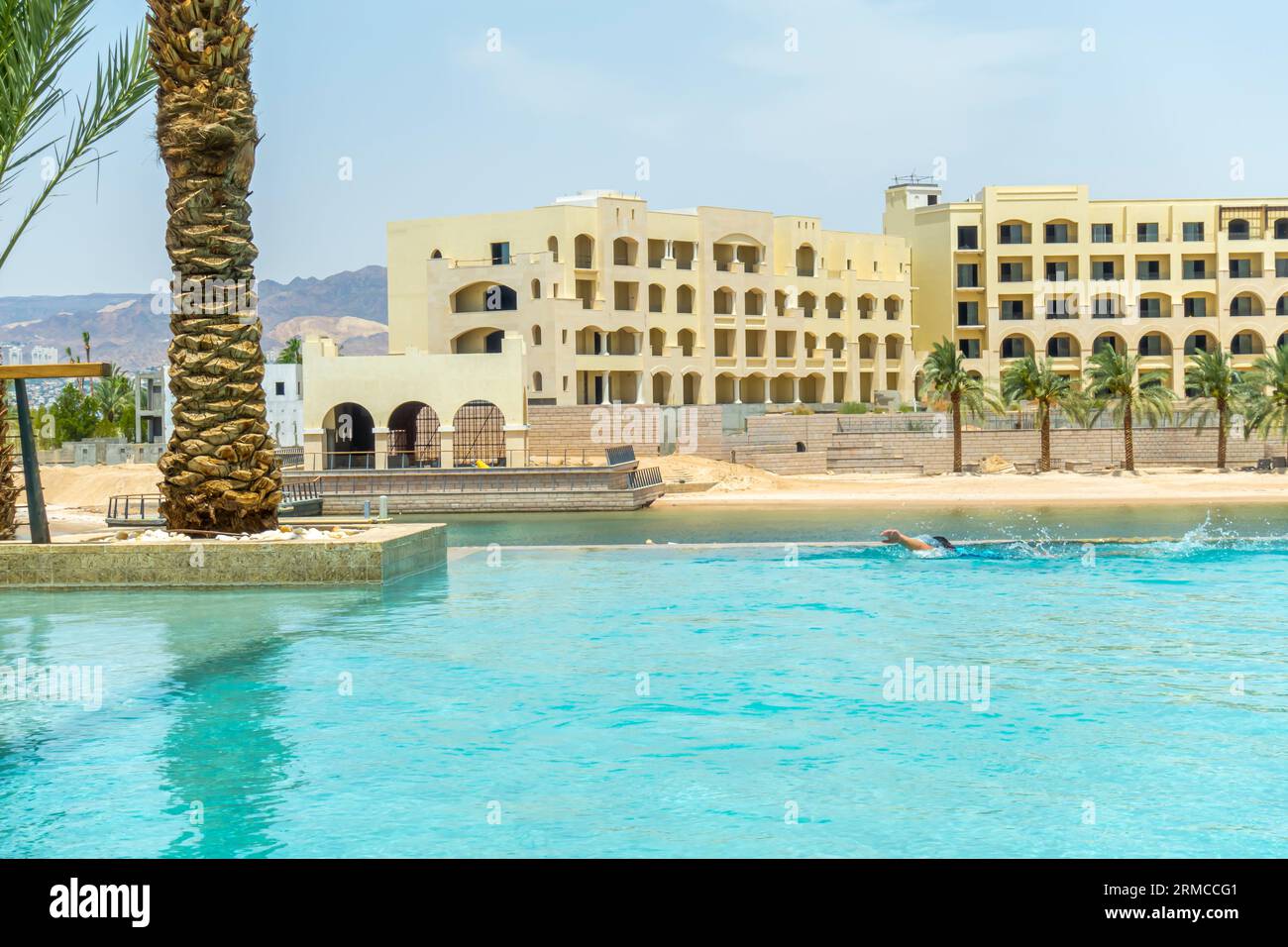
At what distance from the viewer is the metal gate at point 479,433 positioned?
53938 millimetres

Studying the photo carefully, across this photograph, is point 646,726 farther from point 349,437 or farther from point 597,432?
point 597,432

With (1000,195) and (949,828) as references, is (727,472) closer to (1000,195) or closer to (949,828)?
(1000,195)

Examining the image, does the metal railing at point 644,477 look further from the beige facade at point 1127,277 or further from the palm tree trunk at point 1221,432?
the beige facade at point 1127,277

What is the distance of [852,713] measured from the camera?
1159 cm

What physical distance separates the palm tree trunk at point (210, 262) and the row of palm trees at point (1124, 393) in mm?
39395

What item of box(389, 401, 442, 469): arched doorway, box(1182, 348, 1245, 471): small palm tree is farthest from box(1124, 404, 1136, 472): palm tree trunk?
box(389, 401, 442, 469): arched doorway

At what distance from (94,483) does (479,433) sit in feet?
55.0

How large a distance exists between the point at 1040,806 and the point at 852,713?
2884mm

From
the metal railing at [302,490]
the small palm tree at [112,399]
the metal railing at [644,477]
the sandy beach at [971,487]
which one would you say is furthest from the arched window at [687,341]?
the small palm tree at [112,399]

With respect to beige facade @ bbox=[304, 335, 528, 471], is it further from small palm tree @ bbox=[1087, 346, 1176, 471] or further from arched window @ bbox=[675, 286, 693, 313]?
small palm tree @ bbox=[1087, 346, 1176, 471]

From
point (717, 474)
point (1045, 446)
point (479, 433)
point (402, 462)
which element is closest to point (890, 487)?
point (717, 474)

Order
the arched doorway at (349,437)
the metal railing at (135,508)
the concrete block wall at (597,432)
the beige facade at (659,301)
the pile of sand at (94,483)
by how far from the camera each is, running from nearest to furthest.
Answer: the metal railing at (135,508) → the arched doorway at (349,437) → the pile of sand at (94,483) → the concrete block wall at (597,432) → the beige facade at (659,301)

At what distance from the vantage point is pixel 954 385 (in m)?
54.7

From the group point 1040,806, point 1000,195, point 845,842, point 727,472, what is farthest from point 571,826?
point 1000,195
